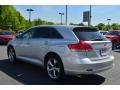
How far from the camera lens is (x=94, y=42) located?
22.2 feet

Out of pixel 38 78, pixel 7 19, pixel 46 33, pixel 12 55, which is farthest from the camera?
pixel 7 19

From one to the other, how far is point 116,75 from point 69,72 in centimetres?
199

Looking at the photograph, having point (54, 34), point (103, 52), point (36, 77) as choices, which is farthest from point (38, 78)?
point (103, 52)

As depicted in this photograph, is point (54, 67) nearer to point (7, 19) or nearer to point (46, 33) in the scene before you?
point (46, 33)

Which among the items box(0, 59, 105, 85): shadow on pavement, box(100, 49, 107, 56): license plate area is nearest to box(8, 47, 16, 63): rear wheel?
box(0, 59, 105, 85): shadow on pavement

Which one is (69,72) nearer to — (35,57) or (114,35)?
(35,57)

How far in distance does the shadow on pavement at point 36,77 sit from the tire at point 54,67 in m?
0.17

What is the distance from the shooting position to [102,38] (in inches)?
284

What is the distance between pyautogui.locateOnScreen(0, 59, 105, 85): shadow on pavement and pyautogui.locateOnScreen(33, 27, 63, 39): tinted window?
1211mm

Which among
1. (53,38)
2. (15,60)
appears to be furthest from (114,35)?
(53,38)

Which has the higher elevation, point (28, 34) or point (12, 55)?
point (28, 34)

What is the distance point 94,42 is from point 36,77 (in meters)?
2.10

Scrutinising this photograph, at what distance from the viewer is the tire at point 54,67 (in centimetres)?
687

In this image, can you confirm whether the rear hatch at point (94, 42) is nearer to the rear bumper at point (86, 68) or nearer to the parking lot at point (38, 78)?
the rear bumper at point (86, 68)
